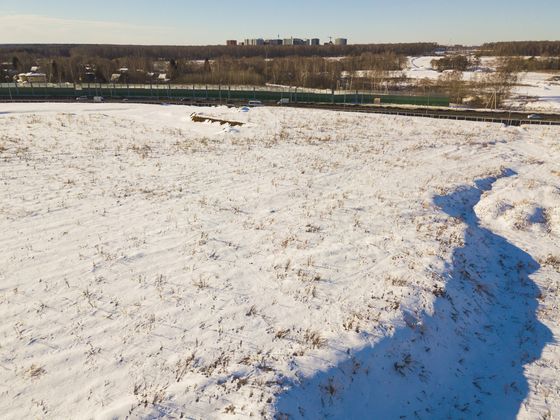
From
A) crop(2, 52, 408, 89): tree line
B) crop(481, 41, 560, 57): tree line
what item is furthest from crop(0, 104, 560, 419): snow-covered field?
crop(481, 41, 560, 57): tree line

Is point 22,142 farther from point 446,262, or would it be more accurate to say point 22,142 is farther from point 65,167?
point 446,262

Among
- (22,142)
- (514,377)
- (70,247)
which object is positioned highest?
(22,142)

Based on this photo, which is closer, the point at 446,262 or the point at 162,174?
the point at 446,262

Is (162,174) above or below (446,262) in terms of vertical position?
above

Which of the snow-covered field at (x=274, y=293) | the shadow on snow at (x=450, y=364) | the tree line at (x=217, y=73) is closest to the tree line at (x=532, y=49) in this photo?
the tree line at (x=217, y=73)

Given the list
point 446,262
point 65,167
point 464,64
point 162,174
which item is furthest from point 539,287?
point 464,64

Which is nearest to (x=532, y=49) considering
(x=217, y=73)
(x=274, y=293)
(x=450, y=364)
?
(x=217, y=73)

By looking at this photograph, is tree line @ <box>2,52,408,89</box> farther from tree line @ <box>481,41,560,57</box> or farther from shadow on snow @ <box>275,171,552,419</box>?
tree line @ <box>481,41,560,57</box>

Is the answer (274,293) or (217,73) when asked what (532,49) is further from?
(274,293)
